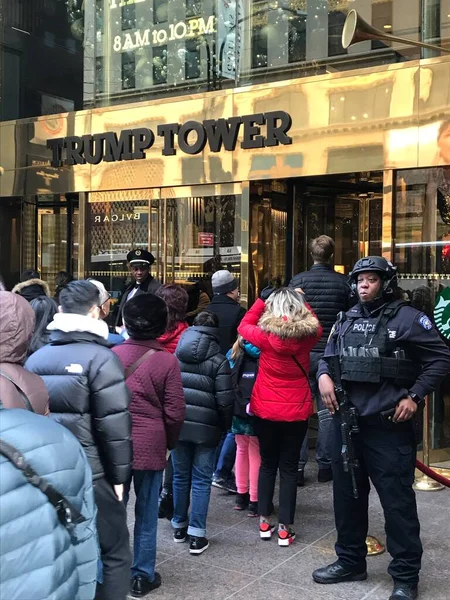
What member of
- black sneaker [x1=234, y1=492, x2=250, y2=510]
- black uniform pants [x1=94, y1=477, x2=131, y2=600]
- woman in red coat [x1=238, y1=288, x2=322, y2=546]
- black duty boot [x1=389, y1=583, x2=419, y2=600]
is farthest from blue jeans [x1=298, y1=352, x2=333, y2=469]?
black uniform pants [x1=94, y1=477, x2=131, y2=600]

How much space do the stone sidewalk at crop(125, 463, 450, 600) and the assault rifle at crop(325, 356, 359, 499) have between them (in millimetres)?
673

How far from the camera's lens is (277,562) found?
4.63 m

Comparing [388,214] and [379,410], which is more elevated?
[388,214]

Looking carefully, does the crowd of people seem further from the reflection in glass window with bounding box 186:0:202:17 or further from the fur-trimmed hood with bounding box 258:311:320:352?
the reflection in glass window with bounding box 186:0:202:17

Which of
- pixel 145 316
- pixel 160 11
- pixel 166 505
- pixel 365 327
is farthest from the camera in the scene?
pixel 160 11

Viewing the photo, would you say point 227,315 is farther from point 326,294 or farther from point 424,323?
point 424,323

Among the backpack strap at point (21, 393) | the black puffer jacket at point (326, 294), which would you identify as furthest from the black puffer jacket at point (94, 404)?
the black puffer jacket at point (326, 294)

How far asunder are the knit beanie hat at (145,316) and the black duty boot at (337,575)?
6.01 ft

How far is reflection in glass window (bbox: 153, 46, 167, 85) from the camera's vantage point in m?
9.13

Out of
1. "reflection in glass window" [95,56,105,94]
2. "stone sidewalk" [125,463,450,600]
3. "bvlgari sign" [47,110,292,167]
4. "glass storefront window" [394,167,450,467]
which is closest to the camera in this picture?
"stone sidewalk" [125,463,450,600]

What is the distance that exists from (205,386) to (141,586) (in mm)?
1345

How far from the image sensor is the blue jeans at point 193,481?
15.6 feet

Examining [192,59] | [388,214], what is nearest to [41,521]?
[388,214]

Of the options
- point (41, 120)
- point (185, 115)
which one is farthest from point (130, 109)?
point (41, 120)
